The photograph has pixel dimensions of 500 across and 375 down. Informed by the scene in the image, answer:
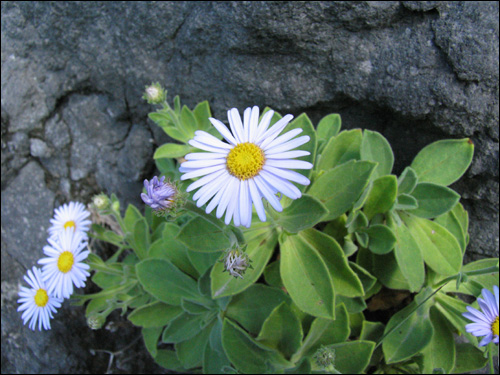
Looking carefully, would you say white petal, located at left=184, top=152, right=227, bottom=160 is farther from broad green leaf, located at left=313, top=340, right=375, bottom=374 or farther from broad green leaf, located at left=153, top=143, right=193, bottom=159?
broad green leaf, located at left=313, top=340, right=375, bottom=374

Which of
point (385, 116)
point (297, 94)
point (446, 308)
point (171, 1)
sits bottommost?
point (446, 308)

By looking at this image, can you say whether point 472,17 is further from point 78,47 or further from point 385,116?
point 78,47

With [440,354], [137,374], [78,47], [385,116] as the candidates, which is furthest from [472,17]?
[137,374]

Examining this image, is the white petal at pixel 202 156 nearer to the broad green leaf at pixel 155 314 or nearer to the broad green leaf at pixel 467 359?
the broad green leaf at pixel 155 314

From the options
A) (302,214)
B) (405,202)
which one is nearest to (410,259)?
(405,202)

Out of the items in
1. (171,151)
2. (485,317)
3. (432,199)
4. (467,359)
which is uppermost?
(171,151)

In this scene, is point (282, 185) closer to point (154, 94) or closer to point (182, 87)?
point (154, 94)
